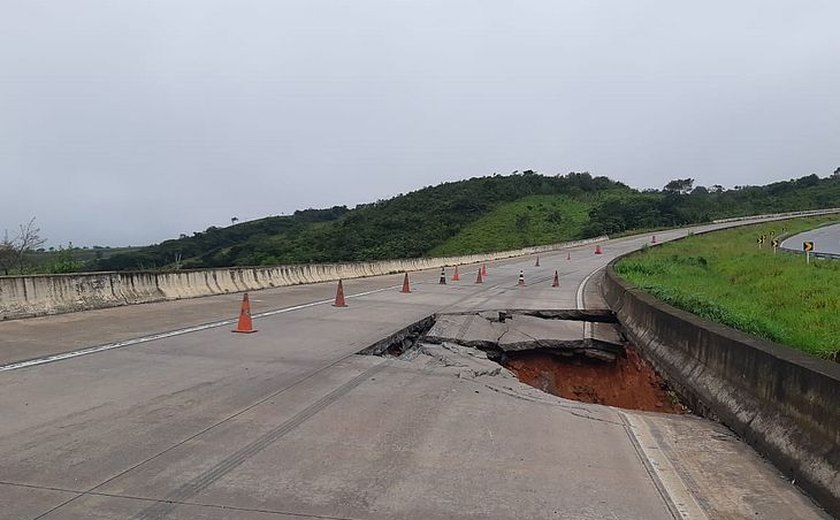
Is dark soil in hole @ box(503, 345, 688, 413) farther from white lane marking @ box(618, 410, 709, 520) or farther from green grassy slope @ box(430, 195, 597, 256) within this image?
green grassy slope @ box(430, 195, 597, 256)

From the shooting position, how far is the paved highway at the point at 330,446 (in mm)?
4328

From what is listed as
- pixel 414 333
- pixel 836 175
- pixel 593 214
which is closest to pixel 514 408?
pixel 414 333

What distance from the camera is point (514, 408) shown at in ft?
23.3

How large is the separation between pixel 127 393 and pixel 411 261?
36283 mm

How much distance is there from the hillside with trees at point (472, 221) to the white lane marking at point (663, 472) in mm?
53560

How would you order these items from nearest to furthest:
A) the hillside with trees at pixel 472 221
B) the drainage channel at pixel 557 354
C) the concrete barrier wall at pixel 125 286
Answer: the drainage channel at pixel 557 354
the concrete barrier wall at pixel 125 286
the hillside with trees at pixel 472 221

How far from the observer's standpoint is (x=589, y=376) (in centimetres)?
1174

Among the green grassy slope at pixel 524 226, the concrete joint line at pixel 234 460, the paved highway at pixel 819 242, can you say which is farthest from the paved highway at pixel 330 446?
the green grassy slope at pixel 524 226

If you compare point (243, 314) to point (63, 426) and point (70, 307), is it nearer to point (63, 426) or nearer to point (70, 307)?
point (70, 307)

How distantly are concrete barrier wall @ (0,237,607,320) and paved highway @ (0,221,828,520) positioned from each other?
3.84 metres

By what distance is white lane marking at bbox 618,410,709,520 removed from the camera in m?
4.47

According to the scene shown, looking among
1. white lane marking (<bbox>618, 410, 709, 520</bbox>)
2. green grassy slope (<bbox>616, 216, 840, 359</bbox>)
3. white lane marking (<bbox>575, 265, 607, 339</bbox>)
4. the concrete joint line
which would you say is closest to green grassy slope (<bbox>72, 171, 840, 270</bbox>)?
white lane marking (<bbox>575, 265, 607, 339</bbox>)

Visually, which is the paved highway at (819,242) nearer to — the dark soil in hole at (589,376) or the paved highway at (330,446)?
the dark soil in hole at (589,376)

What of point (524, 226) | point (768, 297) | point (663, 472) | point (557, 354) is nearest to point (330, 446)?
point (663, 472)
